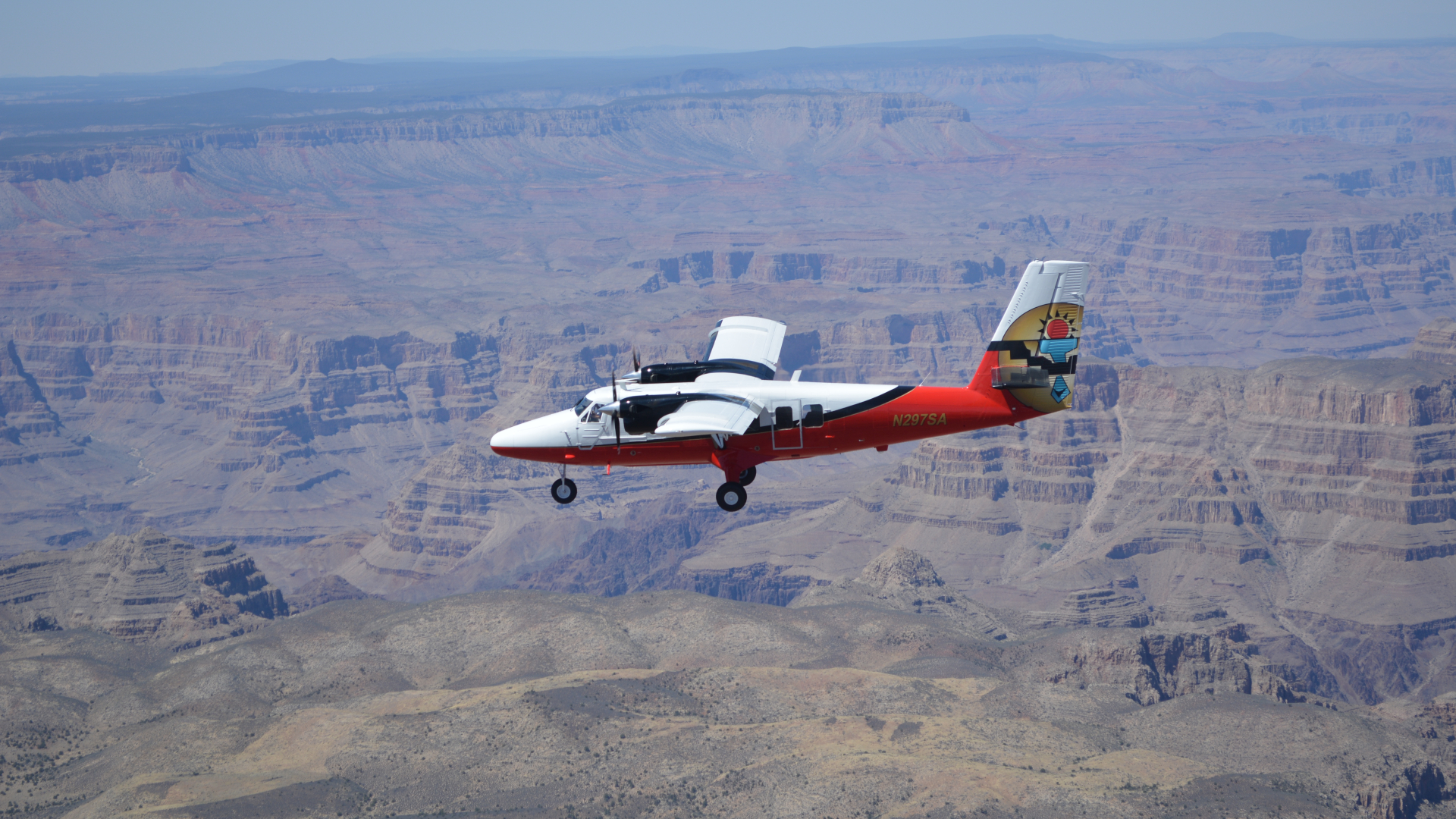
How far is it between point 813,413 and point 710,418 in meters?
6.50

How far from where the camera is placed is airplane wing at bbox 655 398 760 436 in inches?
2489

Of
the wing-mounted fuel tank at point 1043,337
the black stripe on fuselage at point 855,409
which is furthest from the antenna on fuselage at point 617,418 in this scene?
the wing-mounted fuel tank at point 1043,337

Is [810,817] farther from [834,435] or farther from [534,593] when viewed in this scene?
[534,593]

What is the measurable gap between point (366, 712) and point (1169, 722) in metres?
72.7

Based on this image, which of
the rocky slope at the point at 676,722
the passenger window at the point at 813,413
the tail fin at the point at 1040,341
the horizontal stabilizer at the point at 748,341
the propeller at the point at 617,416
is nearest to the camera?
the propeller at the point at 617,416

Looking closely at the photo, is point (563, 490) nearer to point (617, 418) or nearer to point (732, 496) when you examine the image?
point (617, 418)

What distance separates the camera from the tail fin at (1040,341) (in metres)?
68.5

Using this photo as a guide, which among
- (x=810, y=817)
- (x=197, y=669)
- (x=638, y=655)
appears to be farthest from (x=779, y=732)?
(x=197, y=669)

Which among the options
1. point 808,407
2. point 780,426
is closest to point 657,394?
point 780,426

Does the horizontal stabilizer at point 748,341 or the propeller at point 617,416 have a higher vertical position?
the horizontal stabilizer at point 748,341

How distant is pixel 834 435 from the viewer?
231ft

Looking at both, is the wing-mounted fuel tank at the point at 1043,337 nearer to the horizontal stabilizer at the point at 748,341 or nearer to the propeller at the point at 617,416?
the horizontal stabilizer at the point at 748,341

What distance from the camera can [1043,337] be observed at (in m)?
69.8

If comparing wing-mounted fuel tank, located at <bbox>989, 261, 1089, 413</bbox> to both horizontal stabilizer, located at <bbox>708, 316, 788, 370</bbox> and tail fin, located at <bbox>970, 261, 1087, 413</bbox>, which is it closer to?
tail fin, located at <bbox>970, 261, 1087, 413</bbox>
